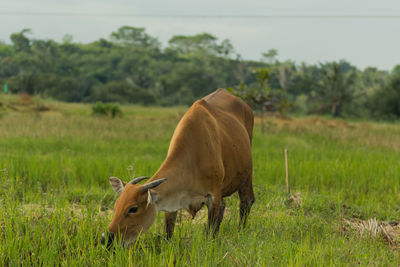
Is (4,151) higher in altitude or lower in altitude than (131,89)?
higher

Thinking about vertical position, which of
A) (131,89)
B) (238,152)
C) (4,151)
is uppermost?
(238,152)

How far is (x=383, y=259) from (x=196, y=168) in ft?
5.40

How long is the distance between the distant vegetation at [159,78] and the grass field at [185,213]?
1154cm

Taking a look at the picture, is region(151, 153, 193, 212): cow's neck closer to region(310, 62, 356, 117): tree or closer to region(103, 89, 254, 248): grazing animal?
region(103, 89, 254, 248): grazing animal

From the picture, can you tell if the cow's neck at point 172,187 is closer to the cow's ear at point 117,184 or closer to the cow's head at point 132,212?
the cow's head at point 132,212

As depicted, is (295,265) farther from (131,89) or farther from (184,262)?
(131,89)

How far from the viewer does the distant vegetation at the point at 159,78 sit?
98.5 ft

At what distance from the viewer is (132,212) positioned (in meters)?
2.89

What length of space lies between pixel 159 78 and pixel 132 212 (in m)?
40.3

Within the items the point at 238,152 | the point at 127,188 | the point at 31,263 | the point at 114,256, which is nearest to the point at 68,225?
the point at 31,263

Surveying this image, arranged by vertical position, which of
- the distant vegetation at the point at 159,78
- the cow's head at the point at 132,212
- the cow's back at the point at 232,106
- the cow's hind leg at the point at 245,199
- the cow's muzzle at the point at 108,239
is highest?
the cow's back at the point at 232,106

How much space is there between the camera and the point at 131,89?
36.6 meters

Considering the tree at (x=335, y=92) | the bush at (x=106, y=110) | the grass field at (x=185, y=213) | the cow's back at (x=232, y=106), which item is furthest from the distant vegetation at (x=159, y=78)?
the cow's back at (x=232, y=106)

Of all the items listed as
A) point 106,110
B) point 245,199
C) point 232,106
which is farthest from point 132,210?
point 106,110
